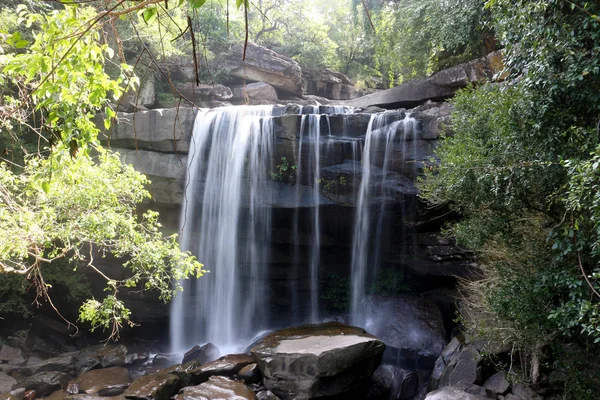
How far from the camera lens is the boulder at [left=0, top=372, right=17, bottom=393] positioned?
348 inches

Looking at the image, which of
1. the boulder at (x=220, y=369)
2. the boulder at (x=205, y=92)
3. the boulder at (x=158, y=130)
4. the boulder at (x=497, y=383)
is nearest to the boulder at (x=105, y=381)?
the boulder at (x=220, y=369)

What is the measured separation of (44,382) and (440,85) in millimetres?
11705

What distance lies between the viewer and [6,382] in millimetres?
9062

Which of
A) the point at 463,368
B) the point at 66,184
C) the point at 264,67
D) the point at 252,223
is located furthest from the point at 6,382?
the point at 264,67

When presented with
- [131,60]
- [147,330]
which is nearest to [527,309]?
[147,330]

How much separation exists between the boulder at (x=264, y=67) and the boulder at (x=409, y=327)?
11.3 m

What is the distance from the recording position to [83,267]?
1205 cm

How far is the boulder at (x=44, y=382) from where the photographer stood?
8.87 metres

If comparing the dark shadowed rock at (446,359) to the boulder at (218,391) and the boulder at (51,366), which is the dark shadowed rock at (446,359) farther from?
the boulder at (51,366)

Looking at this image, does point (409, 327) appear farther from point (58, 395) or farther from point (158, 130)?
point (158, 130)

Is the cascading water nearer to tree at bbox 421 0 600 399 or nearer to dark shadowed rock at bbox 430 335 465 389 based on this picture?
dark shadowed rock at bbox 430 335 465 389

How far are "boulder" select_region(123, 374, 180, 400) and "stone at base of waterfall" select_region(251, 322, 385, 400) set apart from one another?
5.46 ft

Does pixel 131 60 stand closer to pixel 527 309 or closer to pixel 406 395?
pixel 406 395

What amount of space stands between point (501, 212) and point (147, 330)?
34.3 feet
